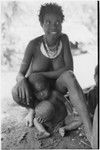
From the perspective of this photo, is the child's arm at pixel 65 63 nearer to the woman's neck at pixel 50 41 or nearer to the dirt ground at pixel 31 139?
the woman's neck at pixel 50 41

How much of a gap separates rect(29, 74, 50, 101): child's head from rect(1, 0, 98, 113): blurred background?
23cm

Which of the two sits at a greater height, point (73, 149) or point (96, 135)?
point (96, 135)

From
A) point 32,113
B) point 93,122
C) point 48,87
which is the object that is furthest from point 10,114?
point 93,122

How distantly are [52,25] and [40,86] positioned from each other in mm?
326

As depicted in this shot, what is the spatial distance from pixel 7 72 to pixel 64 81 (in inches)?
16.6

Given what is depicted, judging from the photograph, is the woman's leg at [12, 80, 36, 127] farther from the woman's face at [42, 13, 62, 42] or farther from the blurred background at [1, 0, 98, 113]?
the woman's face at [42, 13, 62, 42]

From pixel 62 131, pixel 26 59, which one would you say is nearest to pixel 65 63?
pixel 26 59

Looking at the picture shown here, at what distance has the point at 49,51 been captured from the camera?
66.6 inches

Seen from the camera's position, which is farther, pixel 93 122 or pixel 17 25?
pixel 17 25

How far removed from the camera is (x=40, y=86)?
1.63 metres

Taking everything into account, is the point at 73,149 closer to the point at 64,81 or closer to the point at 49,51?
the point at 64,81

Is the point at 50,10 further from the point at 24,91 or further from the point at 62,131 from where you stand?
the point at 62,131

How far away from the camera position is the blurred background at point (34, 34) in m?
1.79

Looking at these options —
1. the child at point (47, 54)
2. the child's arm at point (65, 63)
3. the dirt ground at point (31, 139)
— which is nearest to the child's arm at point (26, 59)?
the child at point (47, 54)
